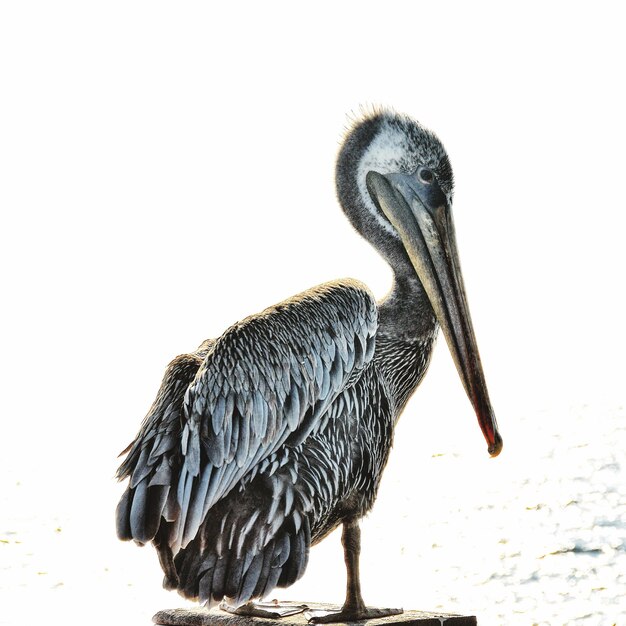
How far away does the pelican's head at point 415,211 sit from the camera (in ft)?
10.7

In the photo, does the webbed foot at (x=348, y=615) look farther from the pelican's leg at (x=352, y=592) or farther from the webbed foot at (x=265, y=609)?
the webbed foot at (x=265, y=609)

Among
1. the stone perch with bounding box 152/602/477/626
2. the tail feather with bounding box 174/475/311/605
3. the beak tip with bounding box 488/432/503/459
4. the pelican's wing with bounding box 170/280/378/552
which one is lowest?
the stone perch with bounding box 152/602/477/626

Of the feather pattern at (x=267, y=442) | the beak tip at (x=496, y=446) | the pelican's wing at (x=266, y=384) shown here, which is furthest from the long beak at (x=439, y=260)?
the pelican's wing at (x=266, y=384)

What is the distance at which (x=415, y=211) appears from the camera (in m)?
3.32

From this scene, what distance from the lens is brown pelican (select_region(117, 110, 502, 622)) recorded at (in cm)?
279

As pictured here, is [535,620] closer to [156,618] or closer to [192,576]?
[156,618]

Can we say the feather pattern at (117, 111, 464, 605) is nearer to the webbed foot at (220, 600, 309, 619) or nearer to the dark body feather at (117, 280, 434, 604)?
the dark body feather at (117, 280, 434, 604)

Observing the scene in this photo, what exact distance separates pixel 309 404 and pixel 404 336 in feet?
1.62

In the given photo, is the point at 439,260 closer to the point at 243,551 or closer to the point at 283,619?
the point at 243,551

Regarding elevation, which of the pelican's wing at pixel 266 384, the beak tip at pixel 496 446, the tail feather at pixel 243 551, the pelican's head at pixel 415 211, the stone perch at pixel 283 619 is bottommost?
the stone perch at pixel 283 619

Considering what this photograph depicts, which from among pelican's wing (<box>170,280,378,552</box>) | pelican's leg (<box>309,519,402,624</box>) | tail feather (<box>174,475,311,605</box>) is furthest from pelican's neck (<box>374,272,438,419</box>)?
tail feather (<box>174,475,311,605</box>)

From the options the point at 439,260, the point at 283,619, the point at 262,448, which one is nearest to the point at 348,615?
the point at 283,619

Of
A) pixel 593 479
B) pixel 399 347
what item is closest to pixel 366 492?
pixel 399 347

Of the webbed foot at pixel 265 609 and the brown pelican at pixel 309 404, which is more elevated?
the brown pelican at pixel 309 404
